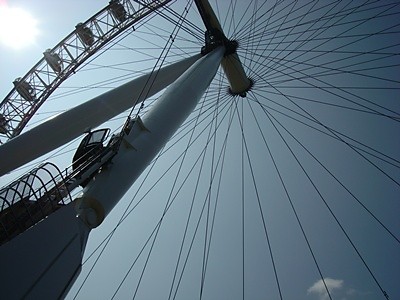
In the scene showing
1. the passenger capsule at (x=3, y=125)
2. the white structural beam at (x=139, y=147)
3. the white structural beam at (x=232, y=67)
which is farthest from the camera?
the passenger capsule at (x=3, y=125)

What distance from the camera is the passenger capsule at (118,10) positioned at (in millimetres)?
23562

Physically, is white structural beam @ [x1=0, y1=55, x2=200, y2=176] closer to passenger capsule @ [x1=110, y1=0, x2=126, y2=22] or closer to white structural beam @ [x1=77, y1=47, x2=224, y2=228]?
white structural beam @ [x1=77, y1=47, x2=224, y2=228]

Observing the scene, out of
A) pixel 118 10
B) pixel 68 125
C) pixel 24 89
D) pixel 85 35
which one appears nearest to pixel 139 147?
pixel 68 125

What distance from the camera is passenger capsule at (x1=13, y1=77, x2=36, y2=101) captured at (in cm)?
2388

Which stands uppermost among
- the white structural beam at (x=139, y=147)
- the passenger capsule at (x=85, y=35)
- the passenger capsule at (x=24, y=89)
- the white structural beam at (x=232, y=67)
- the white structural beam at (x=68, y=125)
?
the passenger capsule at (x=85, y=35)

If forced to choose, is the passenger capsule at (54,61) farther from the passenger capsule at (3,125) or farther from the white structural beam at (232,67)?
the white structural beam at (232,67)

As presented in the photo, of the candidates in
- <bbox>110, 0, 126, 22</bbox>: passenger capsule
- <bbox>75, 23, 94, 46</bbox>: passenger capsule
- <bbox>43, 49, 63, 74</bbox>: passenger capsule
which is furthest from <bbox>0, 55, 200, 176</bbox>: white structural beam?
<bbox>43, 49, 63, 74</bbox>: passenger capsule

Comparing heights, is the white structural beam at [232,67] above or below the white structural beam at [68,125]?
above

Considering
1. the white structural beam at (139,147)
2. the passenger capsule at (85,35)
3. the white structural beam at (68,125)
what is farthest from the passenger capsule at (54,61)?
the white structural beam at (139,147)

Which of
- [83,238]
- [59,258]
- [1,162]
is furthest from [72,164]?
[1,162]

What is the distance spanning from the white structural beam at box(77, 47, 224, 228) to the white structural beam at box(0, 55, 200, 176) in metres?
2.02

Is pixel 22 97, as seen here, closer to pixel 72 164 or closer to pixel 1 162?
pixel 1 162

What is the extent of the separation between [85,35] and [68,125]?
1697cm

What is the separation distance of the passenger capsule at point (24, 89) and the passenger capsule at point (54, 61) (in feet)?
8.31
